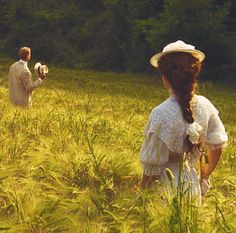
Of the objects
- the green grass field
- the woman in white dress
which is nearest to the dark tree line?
the green grass field

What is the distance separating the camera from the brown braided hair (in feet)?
12.4

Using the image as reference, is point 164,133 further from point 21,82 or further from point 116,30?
point 116,30

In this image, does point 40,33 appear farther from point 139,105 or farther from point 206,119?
point 206,119

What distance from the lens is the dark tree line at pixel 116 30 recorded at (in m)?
30.5

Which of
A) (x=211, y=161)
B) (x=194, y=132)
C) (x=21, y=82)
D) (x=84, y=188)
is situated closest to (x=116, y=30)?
(x=21, y=82)

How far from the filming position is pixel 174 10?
31094 mm

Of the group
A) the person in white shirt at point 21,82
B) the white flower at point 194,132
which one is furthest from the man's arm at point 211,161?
the person in white shirt at point 21,82

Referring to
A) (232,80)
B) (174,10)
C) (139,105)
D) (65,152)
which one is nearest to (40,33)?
(174,10)

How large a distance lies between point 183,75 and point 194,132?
1.43 ft

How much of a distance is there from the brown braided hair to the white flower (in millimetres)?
93

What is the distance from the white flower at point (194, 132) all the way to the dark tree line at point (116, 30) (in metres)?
26.9

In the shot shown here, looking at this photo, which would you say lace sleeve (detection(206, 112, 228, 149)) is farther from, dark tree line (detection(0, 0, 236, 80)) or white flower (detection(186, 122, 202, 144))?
dark tree line (detection(0, 0, 236, 80))

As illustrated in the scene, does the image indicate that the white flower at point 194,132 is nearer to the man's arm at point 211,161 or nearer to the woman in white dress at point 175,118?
the woman in white dress at point 175,118

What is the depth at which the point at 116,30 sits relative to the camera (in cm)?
3491
